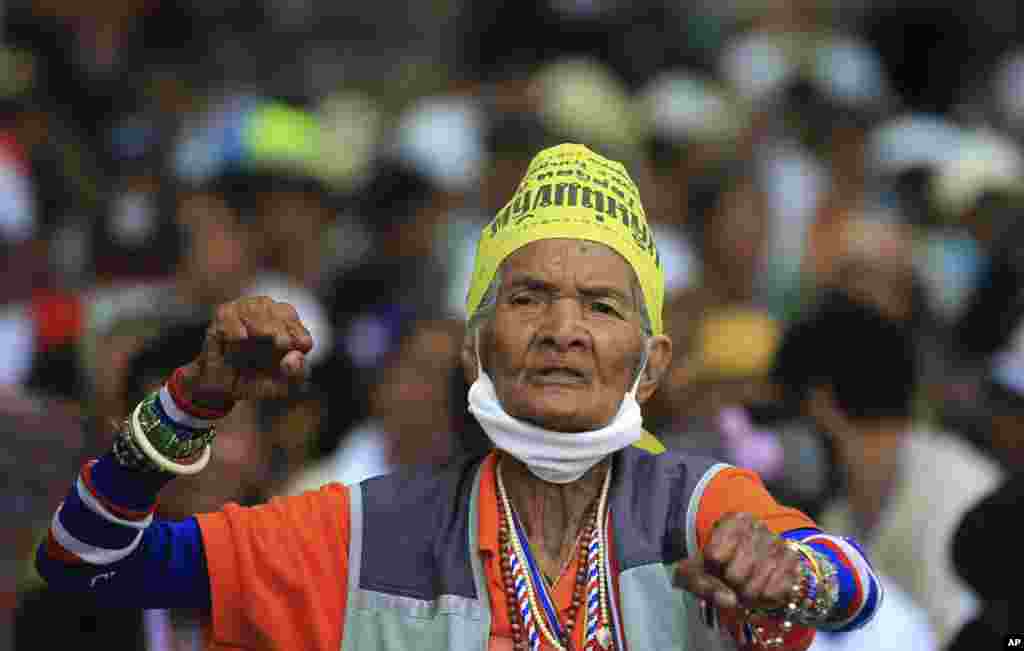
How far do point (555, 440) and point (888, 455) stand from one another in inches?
121

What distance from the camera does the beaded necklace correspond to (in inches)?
171

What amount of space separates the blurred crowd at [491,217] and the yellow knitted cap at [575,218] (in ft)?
2.35

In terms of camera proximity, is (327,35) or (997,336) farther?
(327,35)

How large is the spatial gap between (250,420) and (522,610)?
6.75ft

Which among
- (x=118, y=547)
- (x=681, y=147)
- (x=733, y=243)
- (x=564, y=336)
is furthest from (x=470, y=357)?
(x=681, y=147)

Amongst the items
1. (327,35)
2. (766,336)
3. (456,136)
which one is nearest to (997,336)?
(766,336)

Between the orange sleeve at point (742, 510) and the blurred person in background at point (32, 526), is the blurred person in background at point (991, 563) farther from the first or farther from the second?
the blurred person in background at point (32, 526)

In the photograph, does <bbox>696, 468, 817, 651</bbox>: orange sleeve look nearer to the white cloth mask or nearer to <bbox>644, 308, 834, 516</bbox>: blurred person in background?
the white cloth mask

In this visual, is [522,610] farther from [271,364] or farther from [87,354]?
[87,354]

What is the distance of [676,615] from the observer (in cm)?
428

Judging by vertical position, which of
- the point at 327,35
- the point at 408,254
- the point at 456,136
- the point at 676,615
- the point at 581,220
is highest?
the point at 327,35

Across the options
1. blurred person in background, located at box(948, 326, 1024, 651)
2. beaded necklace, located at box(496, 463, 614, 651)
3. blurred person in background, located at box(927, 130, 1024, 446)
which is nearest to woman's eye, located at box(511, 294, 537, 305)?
beaded necklace, located at box(496, 463, 614, 651)

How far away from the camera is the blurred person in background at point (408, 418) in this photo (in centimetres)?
705

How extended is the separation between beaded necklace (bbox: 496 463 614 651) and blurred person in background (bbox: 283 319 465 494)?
2149 millimetres
